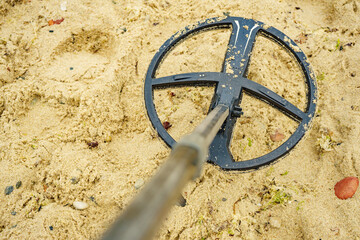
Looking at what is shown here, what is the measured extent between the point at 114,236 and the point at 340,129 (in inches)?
81.1

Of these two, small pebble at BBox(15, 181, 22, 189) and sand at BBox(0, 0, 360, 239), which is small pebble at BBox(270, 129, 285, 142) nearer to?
sand at BBox(0, 0, 360, 239)

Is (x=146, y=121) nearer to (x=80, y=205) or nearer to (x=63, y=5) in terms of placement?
(x=80, y=205)

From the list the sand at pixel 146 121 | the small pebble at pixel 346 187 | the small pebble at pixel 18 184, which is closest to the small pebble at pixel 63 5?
the sand at pixel 146 121

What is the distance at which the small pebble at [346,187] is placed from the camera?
1690 mm

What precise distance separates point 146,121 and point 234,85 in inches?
31.8

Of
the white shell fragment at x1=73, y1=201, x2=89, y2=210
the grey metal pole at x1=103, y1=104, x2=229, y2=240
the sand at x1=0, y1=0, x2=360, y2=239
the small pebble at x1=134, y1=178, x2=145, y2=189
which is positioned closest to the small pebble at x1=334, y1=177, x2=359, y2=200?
the sand at x1=0, y1=0, x2=360, y2=239

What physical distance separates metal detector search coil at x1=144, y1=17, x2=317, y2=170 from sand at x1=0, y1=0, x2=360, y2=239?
0.40 ft

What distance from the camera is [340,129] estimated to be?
1957 millimetres

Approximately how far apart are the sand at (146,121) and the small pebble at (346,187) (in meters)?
0.03

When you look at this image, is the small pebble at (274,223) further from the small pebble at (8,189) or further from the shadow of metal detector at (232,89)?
the small pebble at (8,189)

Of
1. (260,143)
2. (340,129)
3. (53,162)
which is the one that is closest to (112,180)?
(53,162)

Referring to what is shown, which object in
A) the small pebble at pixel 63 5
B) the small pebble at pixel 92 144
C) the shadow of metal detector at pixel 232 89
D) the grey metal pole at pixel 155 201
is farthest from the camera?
the small pebble at pixel 63 5

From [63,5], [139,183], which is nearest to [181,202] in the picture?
[139,183]

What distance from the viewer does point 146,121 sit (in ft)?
6.93
